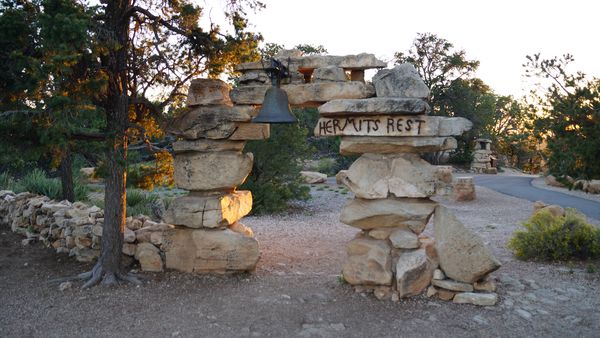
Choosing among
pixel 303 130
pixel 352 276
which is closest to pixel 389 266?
pixel 352 276

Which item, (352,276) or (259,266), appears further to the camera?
(259,266)

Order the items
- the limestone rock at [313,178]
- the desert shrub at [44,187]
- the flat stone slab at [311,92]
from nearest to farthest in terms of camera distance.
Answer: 1. the flat stone slab at [311,92]
2. the desert shrub at [44,187]
3. the limestone rock at [313,178]

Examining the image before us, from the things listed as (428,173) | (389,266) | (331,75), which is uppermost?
(331,75)

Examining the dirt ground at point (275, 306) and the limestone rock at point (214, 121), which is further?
the limestone rock at point (214, 121)

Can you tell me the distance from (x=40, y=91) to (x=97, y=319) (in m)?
2.51

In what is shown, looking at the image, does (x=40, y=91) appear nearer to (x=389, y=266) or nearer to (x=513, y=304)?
(x=389, y=266)

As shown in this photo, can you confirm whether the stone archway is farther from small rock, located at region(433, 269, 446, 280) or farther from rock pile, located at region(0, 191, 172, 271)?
rock pile, located at region(0, 191, 172, 271)

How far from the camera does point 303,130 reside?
12.5 meters

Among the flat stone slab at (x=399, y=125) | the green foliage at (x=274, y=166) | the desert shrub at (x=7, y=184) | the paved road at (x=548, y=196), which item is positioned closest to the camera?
the flat stone slab at (x=399, y=125)

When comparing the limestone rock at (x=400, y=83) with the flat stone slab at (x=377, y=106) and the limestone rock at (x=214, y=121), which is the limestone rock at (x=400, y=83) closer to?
the flat stone slab at (x=377, y=106)

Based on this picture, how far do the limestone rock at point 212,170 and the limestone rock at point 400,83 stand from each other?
2.13 metres

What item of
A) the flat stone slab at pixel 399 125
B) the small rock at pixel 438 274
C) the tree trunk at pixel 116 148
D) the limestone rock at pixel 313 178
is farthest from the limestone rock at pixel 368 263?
the limestone rock at pixel 313 178

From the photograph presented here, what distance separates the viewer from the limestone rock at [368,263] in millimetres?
5285

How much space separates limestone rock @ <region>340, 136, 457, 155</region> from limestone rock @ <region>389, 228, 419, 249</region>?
1.00 m
